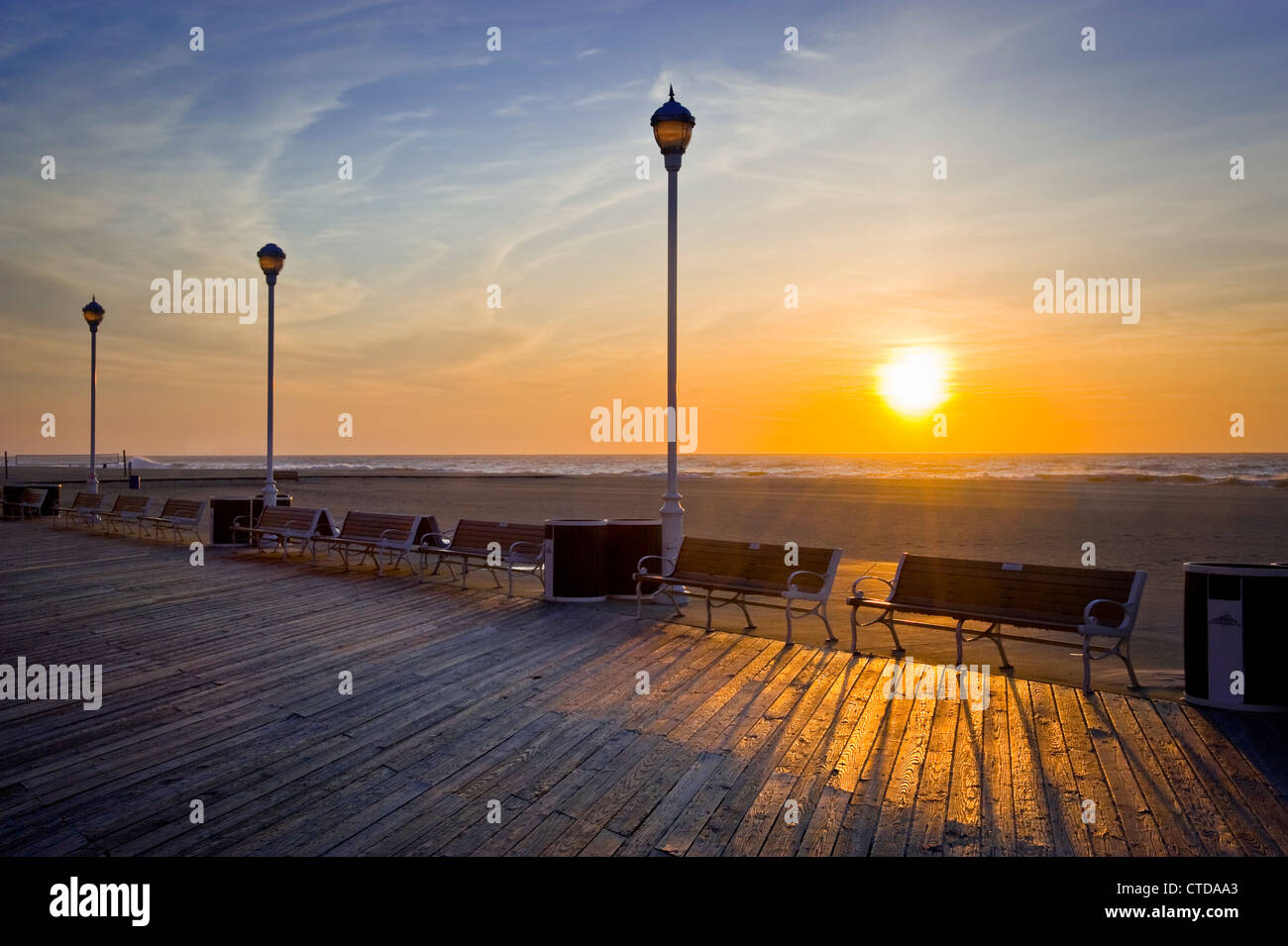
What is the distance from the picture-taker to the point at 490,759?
4.19m

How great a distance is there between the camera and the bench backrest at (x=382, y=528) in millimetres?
10586

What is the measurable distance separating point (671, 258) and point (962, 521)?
1743 cm

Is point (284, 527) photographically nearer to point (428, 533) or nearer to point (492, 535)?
point (428, 533)

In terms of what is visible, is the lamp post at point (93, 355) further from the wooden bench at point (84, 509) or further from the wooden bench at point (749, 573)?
the wooden bench at point (749, 573)

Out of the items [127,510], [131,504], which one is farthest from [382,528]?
[127,510]

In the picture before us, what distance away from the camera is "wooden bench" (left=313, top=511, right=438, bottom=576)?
10539 mm

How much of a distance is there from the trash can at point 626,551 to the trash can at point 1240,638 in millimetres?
4912

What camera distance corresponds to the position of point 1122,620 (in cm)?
539

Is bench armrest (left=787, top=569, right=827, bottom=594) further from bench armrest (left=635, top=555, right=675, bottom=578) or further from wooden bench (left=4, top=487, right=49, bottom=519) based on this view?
wooden bench (left=4, top=487, right=49, bottom=519)

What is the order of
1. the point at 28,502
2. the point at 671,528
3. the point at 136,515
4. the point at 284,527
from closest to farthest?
the point at 671,528 → the point at 284,527 → the point at 136,515 → the point at 28,502

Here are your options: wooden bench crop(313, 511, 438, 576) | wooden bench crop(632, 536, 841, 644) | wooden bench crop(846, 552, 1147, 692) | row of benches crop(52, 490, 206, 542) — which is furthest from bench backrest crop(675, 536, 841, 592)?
row of benches crop(52, 490, 206, 542)

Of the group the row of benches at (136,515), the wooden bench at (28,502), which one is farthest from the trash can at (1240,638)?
the wooden bench at (28,502)
